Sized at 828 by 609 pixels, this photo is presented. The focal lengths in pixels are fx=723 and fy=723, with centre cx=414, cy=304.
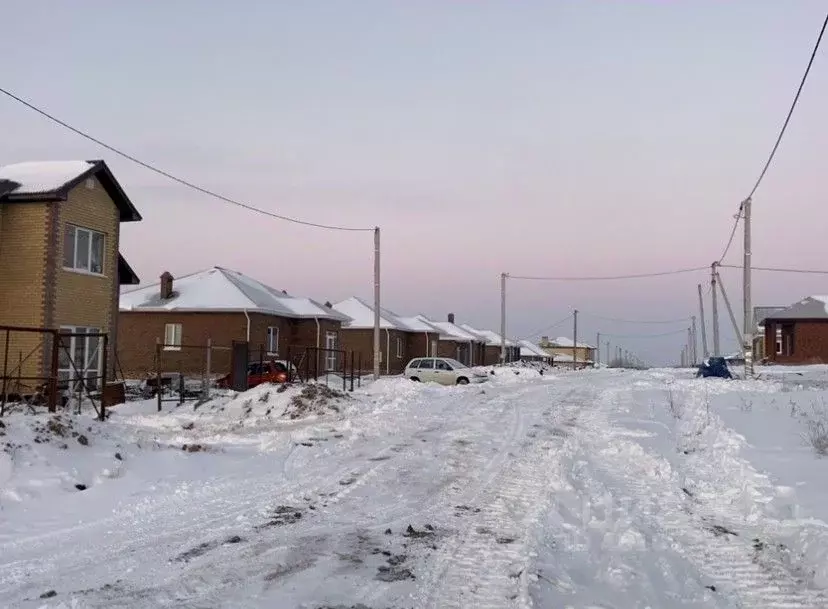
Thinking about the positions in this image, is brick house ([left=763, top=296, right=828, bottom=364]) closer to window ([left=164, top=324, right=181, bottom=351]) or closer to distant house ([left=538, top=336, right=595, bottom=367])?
window ([left=164, top=324, right=181, bottom=351])

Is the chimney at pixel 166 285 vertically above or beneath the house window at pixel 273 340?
above

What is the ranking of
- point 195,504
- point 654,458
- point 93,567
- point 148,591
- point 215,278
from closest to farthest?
1. point 148,591
2. point 93,567
3. point 195,504
4. point 654,458
5. point 215,278

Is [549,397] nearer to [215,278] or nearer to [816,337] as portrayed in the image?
[215,278]

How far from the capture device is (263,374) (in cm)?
2667

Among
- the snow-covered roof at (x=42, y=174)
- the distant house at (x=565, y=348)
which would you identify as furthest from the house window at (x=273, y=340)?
the distant house at (x=565, y=348)

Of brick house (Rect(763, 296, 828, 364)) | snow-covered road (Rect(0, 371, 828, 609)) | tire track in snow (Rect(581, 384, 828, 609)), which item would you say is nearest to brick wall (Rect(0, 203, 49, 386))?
snow-covered road (Rect(0, 371, 828, 609))

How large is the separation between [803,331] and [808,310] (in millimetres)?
1641

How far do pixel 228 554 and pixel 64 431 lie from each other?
16.2 feet

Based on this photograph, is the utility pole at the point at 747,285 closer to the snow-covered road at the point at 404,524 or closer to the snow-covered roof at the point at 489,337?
the snow-covered road at the point at 404,524

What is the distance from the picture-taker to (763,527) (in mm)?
7098

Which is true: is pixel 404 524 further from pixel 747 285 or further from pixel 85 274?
pixel 747 285

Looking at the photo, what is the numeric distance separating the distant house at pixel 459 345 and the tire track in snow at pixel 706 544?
Result: 5075 cm

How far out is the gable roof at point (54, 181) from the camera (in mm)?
20359

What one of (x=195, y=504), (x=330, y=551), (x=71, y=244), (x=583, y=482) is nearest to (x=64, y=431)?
(x=195, y=504)
